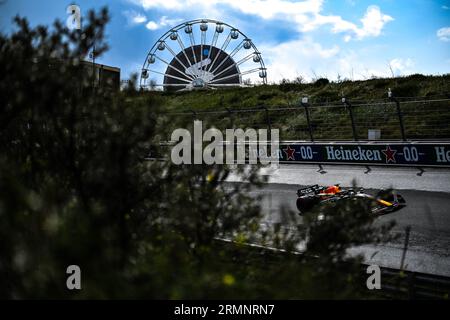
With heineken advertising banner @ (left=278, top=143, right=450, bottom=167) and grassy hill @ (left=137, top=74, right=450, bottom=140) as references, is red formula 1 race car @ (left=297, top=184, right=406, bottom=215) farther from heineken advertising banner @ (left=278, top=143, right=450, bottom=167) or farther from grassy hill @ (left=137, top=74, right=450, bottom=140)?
heineken advertising banner @ (left=278, top=143, right=450, bottom=167)

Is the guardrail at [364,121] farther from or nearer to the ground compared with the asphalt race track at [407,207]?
farther from the ground

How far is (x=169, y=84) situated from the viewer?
50188 mm

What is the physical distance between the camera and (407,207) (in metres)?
12.3

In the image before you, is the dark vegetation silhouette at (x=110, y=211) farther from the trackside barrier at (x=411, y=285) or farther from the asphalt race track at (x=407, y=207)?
the trackside barrier at (x=411, y=285)

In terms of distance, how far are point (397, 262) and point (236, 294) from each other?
6573mm

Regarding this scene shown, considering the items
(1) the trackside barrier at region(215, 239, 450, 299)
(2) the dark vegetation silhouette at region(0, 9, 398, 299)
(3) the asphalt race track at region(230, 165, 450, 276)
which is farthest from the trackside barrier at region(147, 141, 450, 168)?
(2) the dark vegetation silhouette at region(0, 9, 398, 299)

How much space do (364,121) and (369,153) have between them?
6099mm

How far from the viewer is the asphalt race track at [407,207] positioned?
8.66m

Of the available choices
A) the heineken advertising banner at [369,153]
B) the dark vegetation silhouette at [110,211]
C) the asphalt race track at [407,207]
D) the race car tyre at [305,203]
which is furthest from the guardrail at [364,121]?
the dark vegetation silhouette at [110,211]

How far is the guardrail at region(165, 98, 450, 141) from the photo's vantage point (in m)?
19.6

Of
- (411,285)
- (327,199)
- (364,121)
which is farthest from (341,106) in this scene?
(411,285)

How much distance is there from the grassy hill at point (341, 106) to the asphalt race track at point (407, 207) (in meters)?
2.45

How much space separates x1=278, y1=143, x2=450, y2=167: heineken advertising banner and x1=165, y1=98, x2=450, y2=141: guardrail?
4.11 ft

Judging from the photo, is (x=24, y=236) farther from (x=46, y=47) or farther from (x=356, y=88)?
(x=356, y=88)
